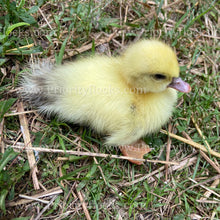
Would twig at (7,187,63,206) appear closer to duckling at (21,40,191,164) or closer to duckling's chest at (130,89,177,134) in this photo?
duckling at (21,40,191,164)

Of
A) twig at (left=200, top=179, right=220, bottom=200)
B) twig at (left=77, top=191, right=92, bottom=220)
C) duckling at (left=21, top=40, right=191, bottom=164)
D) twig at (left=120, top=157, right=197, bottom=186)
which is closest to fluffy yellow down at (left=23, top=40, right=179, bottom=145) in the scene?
duckling at (left=21, top=40, right=191, bottom=164)

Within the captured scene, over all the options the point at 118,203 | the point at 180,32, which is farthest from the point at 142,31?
the point at 118,203

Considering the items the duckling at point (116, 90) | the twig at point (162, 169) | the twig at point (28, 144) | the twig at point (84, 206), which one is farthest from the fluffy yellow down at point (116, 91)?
the twig at point (84, 206)

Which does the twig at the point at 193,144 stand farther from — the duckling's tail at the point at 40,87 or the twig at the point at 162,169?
the duckling's tail at the point at 40,87

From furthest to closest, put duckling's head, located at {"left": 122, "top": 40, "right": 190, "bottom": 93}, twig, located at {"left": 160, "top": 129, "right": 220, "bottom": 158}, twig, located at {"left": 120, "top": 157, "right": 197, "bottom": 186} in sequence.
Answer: twig, located at {"left": 160, "top": 129, "right": 220, "bottom": 158}, twig, located at {"left": 120, "top": 157, "right": 197, "bottom": 186}, duckling's head, located at {"left": 122, "top": 40, "right": 190, "bottom": 93}

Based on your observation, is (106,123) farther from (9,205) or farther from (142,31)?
(142,31)

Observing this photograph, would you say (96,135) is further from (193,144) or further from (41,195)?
(193,144)
